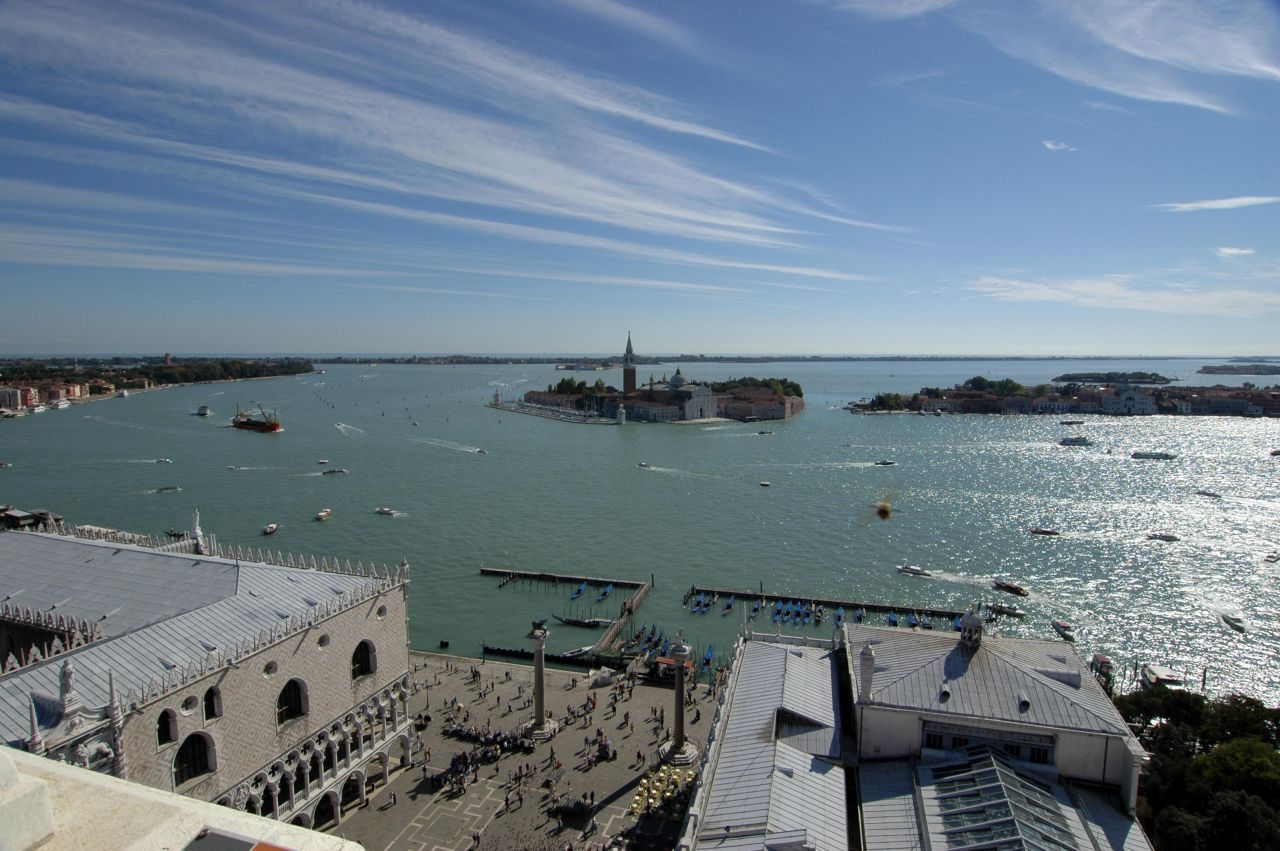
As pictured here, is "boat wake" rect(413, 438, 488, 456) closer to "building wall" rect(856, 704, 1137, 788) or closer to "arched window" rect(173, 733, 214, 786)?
"arched window" rect(173, 733, 214, 786)

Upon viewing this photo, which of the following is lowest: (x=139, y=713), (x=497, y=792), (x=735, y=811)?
(x=497, y=792)

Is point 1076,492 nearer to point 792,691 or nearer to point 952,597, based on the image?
point 952,597

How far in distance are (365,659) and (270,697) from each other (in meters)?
2.92

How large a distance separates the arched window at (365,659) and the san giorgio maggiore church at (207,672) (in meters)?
0.03

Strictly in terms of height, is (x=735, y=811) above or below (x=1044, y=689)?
below

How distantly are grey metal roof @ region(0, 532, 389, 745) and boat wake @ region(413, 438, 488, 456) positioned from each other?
48003mm

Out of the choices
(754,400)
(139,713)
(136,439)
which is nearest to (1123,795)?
(139,713)

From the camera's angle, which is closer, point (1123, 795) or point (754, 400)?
point (1123, 795)

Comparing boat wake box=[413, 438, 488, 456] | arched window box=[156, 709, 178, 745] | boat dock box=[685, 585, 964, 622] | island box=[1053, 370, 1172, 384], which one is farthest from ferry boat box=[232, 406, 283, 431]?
island box=[1053, 370, 1172, 384]

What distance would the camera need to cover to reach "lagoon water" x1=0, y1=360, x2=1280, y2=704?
29594mm

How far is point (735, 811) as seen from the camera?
11.5 meters

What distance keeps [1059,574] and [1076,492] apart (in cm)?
1937

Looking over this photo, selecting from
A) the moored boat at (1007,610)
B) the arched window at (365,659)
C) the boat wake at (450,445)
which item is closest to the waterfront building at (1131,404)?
the boat wake at (450,445)

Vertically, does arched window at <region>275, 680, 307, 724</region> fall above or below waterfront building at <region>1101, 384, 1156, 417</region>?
below
